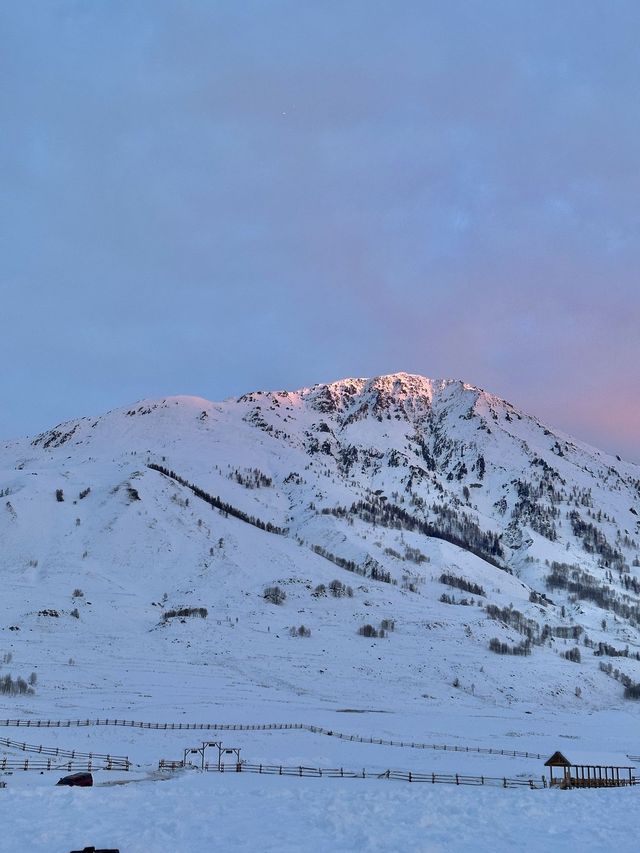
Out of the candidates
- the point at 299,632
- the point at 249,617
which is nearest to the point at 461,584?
the point at 299,632

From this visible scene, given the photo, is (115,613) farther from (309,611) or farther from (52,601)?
(309,611)

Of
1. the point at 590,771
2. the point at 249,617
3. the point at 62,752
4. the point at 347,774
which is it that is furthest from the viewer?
the point at 249,617

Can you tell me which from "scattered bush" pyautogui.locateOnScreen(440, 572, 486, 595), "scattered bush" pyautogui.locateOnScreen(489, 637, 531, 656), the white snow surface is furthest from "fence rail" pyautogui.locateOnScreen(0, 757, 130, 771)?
"scattered bush" pyautogui.locateOnScreen(440, 572, 486, 595)

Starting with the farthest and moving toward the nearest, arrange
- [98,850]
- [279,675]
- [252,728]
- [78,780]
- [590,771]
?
[279,675] → [252,728] → [590,771] → [78,780] → [98,850]

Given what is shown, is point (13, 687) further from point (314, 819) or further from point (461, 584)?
point (461, 584)

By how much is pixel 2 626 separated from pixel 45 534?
167ft

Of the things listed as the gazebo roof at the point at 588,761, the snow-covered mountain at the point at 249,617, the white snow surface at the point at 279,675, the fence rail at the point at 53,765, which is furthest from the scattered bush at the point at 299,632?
the fence rail at the point at 53,765

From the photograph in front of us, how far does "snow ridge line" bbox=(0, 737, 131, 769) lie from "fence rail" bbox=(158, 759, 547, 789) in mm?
3674

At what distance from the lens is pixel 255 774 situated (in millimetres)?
48719

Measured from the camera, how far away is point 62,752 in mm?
54250

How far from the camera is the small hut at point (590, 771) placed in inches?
1893

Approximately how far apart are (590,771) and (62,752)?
41.1 m

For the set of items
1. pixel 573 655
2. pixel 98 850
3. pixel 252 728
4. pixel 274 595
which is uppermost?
pixel 274 595

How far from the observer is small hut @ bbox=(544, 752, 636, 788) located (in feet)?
158
